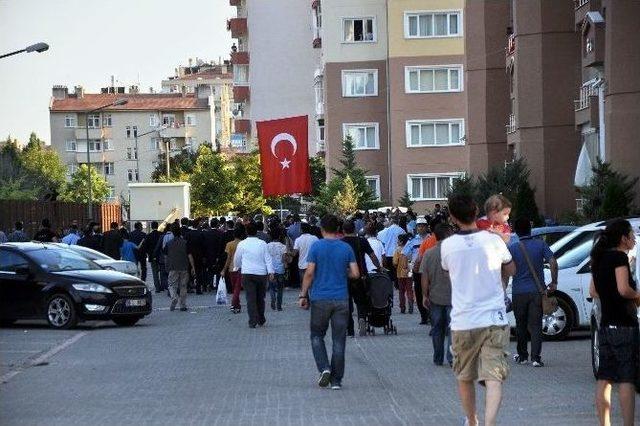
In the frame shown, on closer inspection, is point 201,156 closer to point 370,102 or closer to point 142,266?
point 370,102

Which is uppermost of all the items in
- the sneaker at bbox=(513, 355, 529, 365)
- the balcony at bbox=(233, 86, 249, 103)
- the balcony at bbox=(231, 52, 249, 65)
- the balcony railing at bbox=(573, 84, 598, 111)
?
the balcony at bbox=(231, 52, 249, 65)

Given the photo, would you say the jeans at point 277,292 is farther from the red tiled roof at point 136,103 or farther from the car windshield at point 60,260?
the red tiled roof at point 136,103

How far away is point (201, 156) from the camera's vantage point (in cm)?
10994

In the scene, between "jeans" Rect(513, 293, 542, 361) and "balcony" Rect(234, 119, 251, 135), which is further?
"balcony" Rect(234, 119, 251, 135)

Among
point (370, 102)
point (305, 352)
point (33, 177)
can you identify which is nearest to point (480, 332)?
point (305, 352)

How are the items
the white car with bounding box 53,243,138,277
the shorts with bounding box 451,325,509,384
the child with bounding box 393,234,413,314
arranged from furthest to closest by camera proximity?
the white car with bounding box 53,243,138,277 → the child with bounding box 393,234,413,314 → the shorts with bounding box 451,325,509,384

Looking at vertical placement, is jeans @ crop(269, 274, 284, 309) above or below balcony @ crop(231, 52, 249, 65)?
below

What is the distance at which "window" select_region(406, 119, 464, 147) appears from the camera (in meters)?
73.8

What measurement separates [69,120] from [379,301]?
146472 mm

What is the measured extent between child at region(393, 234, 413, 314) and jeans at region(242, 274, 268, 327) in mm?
3274

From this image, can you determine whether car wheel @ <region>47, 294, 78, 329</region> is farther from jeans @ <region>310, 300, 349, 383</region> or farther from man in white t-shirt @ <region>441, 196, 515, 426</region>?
man in white t-shirt @ <region>441, 196, 515, 426</region>

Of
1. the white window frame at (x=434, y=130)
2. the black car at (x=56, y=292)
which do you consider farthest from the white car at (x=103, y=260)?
the white window frame at (x=434, y=130)

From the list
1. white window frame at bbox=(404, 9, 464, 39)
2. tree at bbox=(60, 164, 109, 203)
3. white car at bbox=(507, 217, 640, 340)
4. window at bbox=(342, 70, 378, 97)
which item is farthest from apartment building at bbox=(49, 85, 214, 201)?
white car at bbox=(507, 217, 640, 340)

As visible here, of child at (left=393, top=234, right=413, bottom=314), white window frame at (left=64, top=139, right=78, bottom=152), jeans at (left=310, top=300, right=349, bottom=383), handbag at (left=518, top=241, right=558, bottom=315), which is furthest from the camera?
white window frame at (left=64, top=139, right=78, bottom=152)
